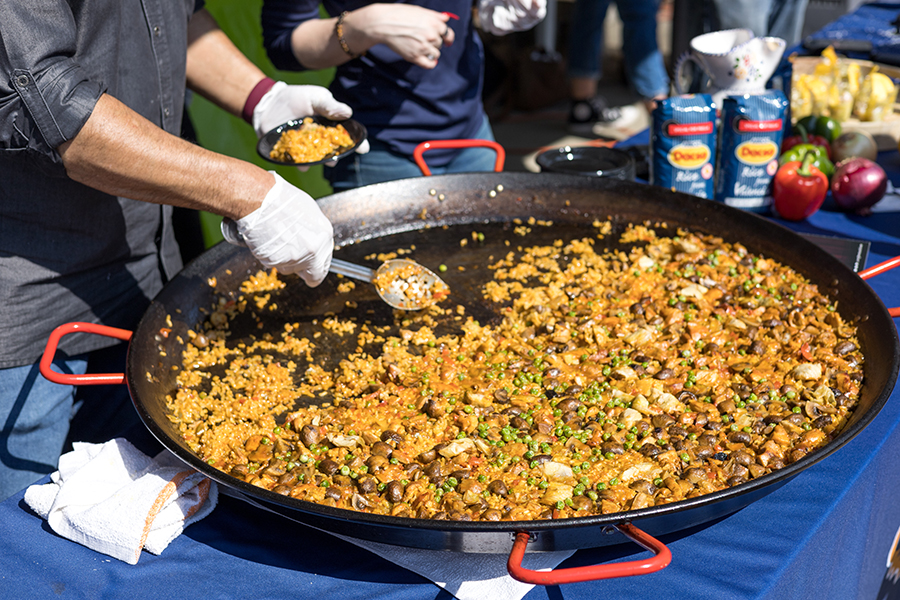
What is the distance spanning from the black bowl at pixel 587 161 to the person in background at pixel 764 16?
259 centimetres

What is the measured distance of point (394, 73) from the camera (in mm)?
3287

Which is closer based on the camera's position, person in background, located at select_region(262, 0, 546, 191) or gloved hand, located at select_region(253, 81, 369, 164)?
gloved hand, located at select_region(253, 81, 369, 164)

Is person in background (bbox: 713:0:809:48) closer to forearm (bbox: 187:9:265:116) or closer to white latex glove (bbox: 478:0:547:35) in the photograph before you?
white latex glove (bbox: 478:0:547:35)

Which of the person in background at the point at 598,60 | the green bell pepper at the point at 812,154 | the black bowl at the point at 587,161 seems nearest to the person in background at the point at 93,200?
the black bowl at the point at 587,161

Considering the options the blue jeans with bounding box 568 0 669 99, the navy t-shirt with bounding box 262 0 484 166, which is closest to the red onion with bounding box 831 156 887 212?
the navy t-shirt with bounding box 262 0 484 166

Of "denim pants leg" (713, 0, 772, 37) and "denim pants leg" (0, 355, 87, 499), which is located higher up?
"denim pants leg" (713, 0, 772, 37)

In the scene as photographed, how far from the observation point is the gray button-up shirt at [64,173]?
1747 mm

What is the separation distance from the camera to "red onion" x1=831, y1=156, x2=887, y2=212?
3024mm

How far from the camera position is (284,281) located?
2725 millimetres

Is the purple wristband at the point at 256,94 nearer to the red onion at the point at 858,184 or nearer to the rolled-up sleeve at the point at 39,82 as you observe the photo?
the rolled-up sleeve at the point at 39,82

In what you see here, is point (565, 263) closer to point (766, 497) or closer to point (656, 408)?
point (656, 408)

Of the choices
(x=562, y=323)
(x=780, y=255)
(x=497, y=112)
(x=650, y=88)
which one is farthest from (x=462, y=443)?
(x=497, y=112)

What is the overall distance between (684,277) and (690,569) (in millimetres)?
1332

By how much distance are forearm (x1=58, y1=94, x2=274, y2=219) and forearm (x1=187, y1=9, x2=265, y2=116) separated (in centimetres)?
106
